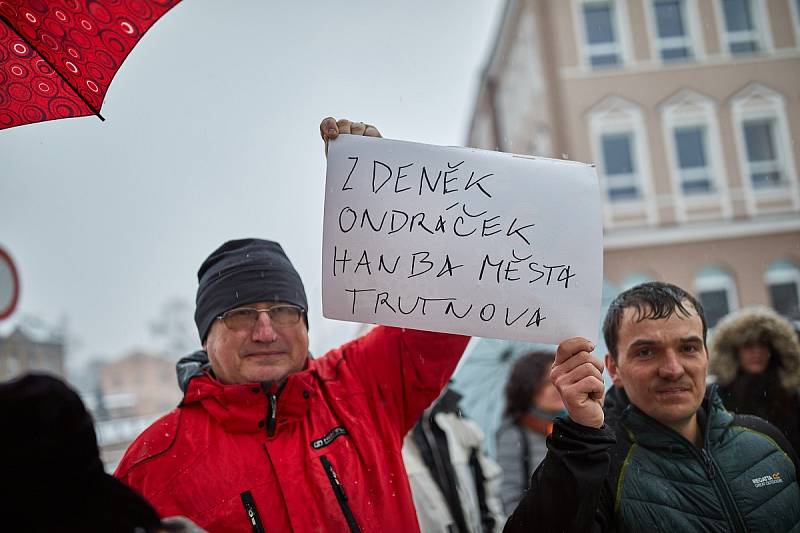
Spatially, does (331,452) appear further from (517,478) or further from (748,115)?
(748,115)

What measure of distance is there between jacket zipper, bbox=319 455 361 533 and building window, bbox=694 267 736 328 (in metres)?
14.5

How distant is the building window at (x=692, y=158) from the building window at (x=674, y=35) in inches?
67.3

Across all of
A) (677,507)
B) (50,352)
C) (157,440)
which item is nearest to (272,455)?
(157,440)

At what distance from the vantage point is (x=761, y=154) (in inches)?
641

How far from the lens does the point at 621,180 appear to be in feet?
54.4

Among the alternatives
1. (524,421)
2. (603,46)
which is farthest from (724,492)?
(603,46)

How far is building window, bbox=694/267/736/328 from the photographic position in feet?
49.3

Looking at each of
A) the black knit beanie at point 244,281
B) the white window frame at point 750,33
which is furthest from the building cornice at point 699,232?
the black knit beanie at point 244,281

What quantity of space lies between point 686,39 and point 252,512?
17018mm

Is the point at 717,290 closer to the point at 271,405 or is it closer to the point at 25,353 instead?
the point at 25,353

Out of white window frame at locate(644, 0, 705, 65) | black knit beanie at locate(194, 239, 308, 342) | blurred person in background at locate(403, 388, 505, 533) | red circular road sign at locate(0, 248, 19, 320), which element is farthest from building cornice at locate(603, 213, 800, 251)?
black knit beanie at locate(194, 239, 308, 342)

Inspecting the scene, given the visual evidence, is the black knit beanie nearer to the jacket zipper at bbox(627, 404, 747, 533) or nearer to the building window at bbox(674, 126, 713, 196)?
the jacket zipper at bbox(627, 404, 747, 533)

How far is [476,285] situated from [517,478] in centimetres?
179

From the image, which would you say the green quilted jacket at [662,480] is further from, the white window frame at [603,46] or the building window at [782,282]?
the white window frame at [603,46]
